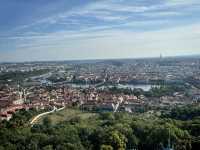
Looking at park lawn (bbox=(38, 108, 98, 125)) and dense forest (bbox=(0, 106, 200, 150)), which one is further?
park lawn (bbox=(38, 108, 98, 125))

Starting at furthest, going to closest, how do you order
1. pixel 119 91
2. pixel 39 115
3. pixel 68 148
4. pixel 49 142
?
pixel 119 91, pixel 39 115, pixel 49 142, pixel 68 148

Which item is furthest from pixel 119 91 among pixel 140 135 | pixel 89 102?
pixel 140 135

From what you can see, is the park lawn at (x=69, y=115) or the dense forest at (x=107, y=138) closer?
the dense forest at (x=107, y=138)

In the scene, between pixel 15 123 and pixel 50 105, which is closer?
pixel 15 123

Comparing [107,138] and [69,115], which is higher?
[107,138]

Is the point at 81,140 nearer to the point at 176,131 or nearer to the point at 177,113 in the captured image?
the point at 176,131

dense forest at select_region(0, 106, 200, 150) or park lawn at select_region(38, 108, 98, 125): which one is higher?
dense forest at select_region(0, 106, 200, 150)

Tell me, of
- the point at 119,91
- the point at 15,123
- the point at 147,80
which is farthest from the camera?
the point at 147,80

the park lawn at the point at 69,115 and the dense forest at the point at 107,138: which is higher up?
the dense forest at the point at 107,138

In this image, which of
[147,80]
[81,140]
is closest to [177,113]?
[81,140]

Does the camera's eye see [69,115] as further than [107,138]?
Yes

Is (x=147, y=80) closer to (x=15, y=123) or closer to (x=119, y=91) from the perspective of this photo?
(x=119, y=91)
